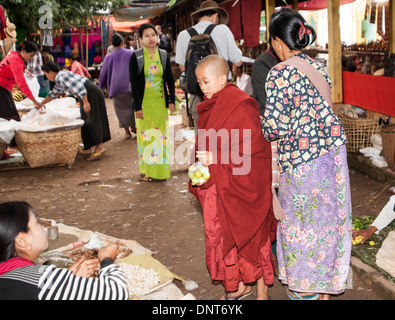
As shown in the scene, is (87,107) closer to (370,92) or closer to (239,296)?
(370,92)

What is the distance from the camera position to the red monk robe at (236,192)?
2.93 metres

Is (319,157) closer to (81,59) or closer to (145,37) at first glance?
(145,37)

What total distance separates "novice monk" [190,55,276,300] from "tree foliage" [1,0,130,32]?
1045cm

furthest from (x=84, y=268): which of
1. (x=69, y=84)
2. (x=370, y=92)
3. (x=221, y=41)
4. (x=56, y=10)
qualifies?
(x=56, y=10)

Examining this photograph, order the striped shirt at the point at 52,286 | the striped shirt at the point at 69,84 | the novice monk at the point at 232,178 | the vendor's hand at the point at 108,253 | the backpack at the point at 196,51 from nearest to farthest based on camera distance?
the striped shirt at the point at 52,286 → the vendor's hand at the point at 108,253 → the novice monk at the point at 232,178 → the backpack at the point at 196,51 → the striped shirt at the point at 69,84

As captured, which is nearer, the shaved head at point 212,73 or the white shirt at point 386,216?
the shaved head at point 212,73

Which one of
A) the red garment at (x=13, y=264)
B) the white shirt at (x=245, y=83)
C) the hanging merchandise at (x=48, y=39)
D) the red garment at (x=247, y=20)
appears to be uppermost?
the hanging merchandise at (x=48, y=39)

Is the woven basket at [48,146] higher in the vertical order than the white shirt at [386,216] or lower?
higher

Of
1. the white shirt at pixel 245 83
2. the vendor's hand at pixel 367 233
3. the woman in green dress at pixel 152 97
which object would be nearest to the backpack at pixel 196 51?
the woman in green dress at pixel 152 97

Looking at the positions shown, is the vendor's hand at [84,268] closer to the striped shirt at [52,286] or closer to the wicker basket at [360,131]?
the striped shirt at [52,286]

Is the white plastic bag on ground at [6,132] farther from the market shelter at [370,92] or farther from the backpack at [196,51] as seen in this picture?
the market shelter at [370,92]

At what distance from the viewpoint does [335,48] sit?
594 centimetres

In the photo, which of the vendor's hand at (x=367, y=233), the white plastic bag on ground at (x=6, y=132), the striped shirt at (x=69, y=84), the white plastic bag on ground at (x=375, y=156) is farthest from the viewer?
the striped shirt at (x=69, y=84)

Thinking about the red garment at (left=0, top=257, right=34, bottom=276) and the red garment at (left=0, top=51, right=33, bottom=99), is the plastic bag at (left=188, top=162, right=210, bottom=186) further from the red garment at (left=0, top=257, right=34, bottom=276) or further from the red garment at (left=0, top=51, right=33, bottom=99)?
the red garment at (left=0, top=51, right=33, bottom=99)
